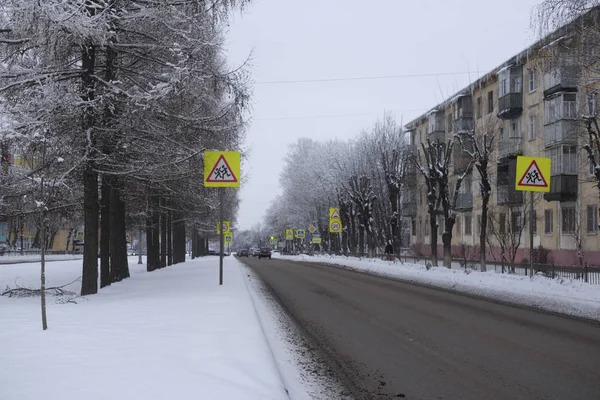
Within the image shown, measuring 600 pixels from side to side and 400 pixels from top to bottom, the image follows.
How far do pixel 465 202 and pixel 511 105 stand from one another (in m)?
9.42

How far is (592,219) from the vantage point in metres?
29.5

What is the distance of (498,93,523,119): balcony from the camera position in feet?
118

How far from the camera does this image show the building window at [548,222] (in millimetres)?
33094

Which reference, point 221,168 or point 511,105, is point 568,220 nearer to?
point 511,105

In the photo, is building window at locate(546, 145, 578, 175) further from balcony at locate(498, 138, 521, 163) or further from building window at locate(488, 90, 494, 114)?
building window at locate(488, 90, 494, 114)

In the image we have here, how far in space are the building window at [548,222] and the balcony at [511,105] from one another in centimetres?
708

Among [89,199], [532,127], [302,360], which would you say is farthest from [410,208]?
[302,360]

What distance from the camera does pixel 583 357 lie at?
7406 millimetres

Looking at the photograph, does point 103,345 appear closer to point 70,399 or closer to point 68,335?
point 68,335

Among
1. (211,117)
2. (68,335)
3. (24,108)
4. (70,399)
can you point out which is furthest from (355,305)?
(70,399)

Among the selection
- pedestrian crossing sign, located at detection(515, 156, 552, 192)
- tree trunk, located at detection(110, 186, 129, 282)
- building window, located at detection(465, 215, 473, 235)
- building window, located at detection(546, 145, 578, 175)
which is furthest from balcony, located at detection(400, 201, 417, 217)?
tree trunk, located at detection(110, 186, 129, 282)

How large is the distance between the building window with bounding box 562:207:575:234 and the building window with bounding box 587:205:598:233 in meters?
1.01

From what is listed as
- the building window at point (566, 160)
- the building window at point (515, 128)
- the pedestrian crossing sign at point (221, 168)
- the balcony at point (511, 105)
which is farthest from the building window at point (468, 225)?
the pedestrian crossing sign at point (221, 168)

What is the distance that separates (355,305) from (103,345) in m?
7.73
